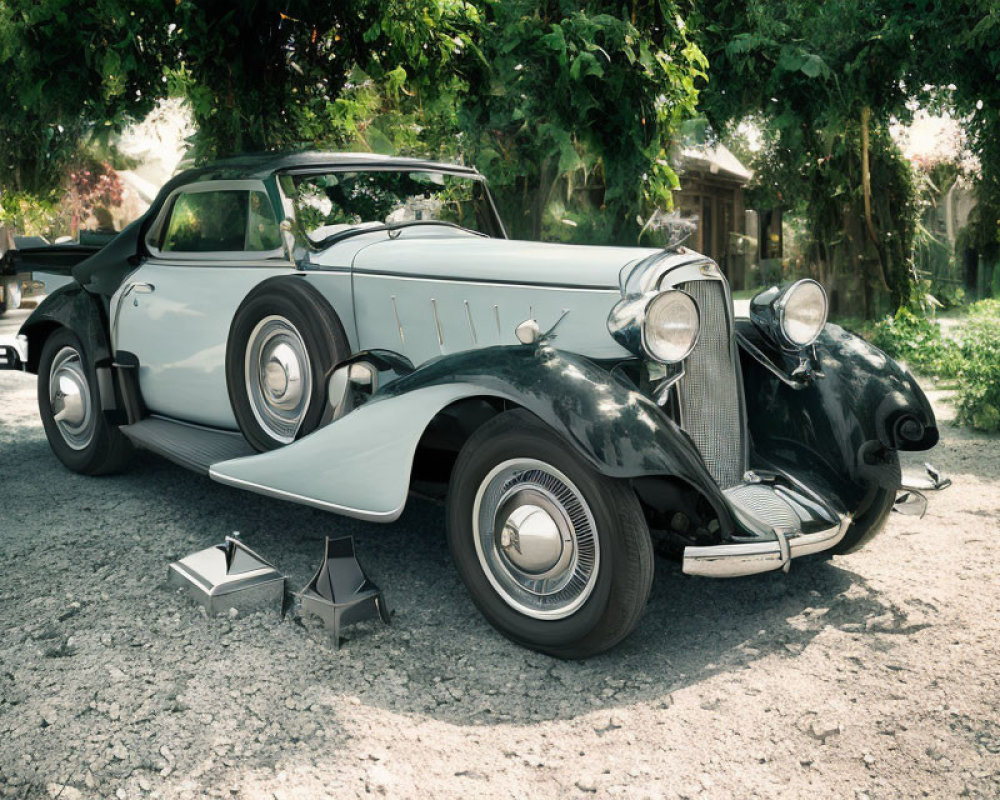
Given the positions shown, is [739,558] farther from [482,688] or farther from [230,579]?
[230,579]

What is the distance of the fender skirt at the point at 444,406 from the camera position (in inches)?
113

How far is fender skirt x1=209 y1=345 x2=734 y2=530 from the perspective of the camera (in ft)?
9.43

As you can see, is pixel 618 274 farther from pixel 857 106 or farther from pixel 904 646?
pixel 857 106

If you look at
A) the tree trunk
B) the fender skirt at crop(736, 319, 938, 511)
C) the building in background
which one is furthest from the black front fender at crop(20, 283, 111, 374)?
the building in background

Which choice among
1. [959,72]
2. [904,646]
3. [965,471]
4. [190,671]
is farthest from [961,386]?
[190,671]

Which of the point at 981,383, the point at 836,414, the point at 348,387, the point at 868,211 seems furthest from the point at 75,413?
the point at 868,211

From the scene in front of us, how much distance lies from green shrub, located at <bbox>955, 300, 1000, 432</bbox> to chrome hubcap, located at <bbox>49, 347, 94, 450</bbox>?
6.13 m

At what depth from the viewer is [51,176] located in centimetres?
1270

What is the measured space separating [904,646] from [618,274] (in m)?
1.66

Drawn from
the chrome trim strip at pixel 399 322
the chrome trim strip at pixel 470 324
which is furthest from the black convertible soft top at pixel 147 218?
the chrome trim strip at pixel 470 324

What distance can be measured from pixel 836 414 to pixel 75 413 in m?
4.16

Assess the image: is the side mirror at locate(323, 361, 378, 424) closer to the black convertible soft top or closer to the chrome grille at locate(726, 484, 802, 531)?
the black convertible soft top

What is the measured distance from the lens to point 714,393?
3652mm

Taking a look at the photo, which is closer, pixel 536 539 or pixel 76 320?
pixel 536 539
